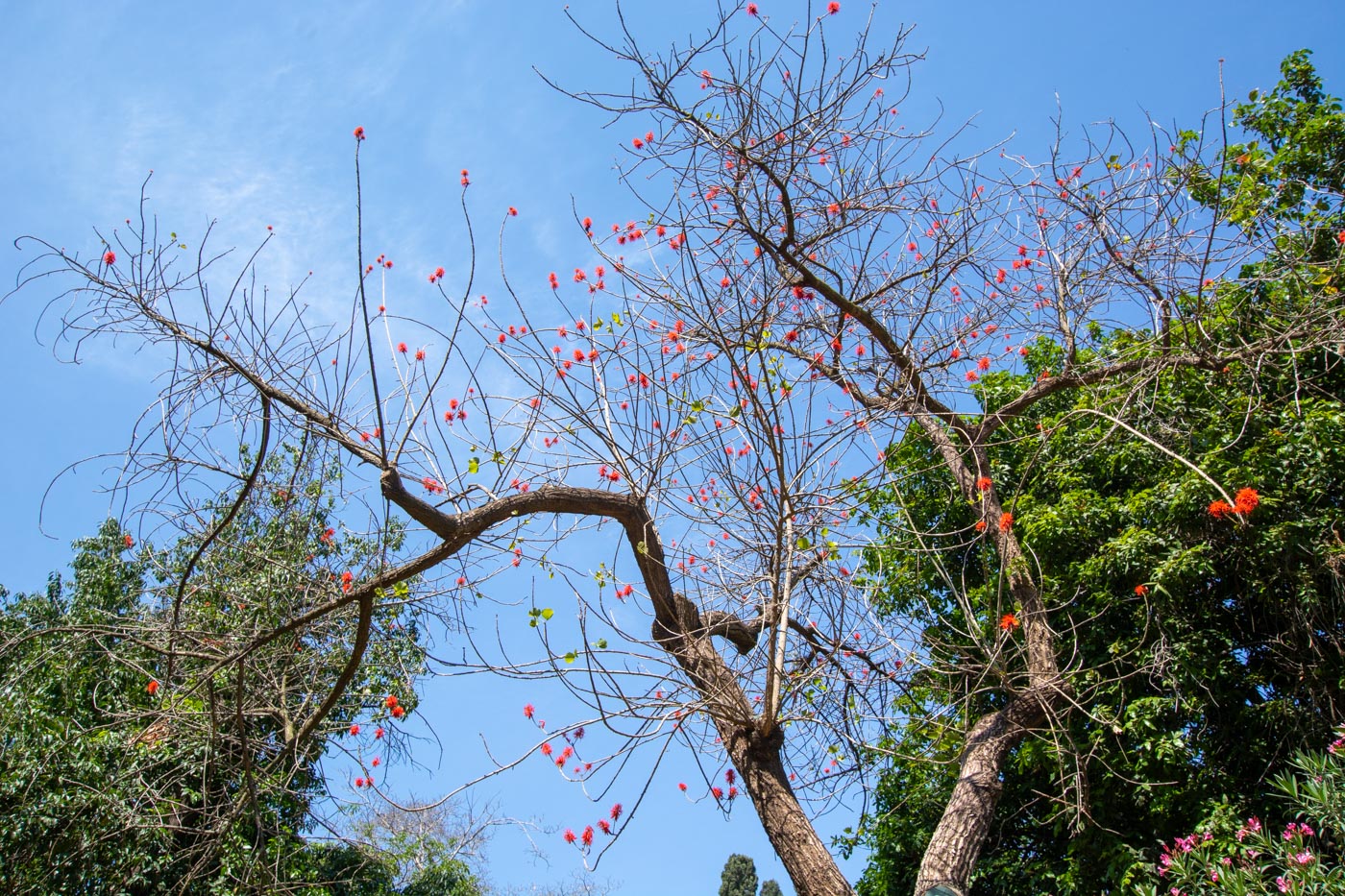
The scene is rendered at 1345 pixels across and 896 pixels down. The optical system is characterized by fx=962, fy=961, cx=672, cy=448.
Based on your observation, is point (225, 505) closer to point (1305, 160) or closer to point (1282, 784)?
point (1282, 784)

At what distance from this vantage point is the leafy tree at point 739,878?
54.0 feet

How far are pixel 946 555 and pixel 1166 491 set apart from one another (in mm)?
1529

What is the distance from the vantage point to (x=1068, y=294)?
4988 millimetres

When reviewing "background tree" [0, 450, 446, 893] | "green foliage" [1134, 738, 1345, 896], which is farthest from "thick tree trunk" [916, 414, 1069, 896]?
"background tree" [0, 450, 446, 893]

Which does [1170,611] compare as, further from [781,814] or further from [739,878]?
[739,878]

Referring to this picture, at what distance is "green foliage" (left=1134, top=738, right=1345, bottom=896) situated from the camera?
371 cm

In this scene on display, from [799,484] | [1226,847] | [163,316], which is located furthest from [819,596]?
[163,316]

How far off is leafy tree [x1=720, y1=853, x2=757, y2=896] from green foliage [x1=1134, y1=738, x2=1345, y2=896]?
1288 centimetres

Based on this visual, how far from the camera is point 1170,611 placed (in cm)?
511

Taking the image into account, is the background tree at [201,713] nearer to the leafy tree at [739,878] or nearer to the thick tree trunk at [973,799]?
the thick tree trunk at [973,799]

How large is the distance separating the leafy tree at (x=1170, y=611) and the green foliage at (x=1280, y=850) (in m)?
0.19

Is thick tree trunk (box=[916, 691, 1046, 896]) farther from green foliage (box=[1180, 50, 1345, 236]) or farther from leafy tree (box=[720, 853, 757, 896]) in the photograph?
leafy tree (box=[720, 853, 757, 896])

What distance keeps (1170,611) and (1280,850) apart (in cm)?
140

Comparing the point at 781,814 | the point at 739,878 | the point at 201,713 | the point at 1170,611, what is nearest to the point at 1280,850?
the point at 1170,611
